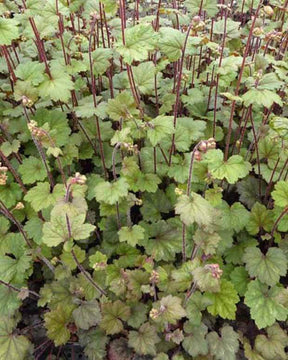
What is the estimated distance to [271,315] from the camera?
2.19 m

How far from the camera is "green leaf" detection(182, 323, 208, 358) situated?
6.91 ft

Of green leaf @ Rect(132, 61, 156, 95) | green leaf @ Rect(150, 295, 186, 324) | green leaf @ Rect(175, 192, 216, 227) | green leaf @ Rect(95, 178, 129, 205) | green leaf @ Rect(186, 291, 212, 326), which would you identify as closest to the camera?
green leaf @ Rect(175, 192, 216, 227)

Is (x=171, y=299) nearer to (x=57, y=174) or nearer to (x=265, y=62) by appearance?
(x=57, y=174)

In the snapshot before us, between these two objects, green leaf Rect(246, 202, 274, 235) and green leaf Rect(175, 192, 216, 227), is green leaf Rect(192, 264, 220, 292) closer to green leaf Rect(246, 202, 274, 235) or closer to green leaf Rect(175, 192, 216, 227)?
green leaf Rect(175, 192, 216, 227)

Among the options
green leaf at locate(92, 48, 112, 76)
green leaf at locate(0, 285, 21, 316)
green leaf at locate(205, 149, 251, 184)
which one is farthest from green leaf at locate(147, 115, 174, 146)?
green leaf at locate(0, 285, 21, 316)

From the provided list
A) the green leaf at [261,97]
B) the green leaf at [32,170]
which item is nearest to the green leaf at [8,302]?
the green leaf at [32,170]

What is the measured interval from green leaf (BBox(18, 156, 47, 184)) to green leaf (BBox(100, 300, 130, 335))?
97cm

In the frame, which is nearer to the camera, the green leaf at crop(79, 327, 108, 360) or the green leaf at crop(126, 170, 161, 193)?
the green leaf at crop(79, 327, 108, 360)

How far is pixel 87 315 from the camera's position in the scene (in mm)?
2111

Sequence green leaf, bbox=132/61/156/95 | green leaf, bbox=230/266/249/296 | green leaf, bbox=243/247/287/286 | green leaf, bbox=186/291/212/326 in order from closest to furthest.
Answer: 1. green leaf, bbox=186/291/212/326
2. green leaf, bbox=243/247/287/286
3. green leaf, bbox=230/266/249/296
4. green leaf, bbox=132/61/156/95

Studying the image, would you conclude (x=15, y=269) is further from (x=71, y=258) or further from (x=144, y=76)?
(x=144, y=76)

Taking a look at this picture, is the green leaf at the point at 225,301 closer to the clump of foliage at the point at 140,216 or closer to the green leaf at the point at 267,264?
the clump of foliage at the point at 140,216

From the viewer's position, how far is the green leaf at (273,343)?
2.16 meters

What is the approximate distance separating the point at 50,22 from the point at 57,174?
1079 mm
